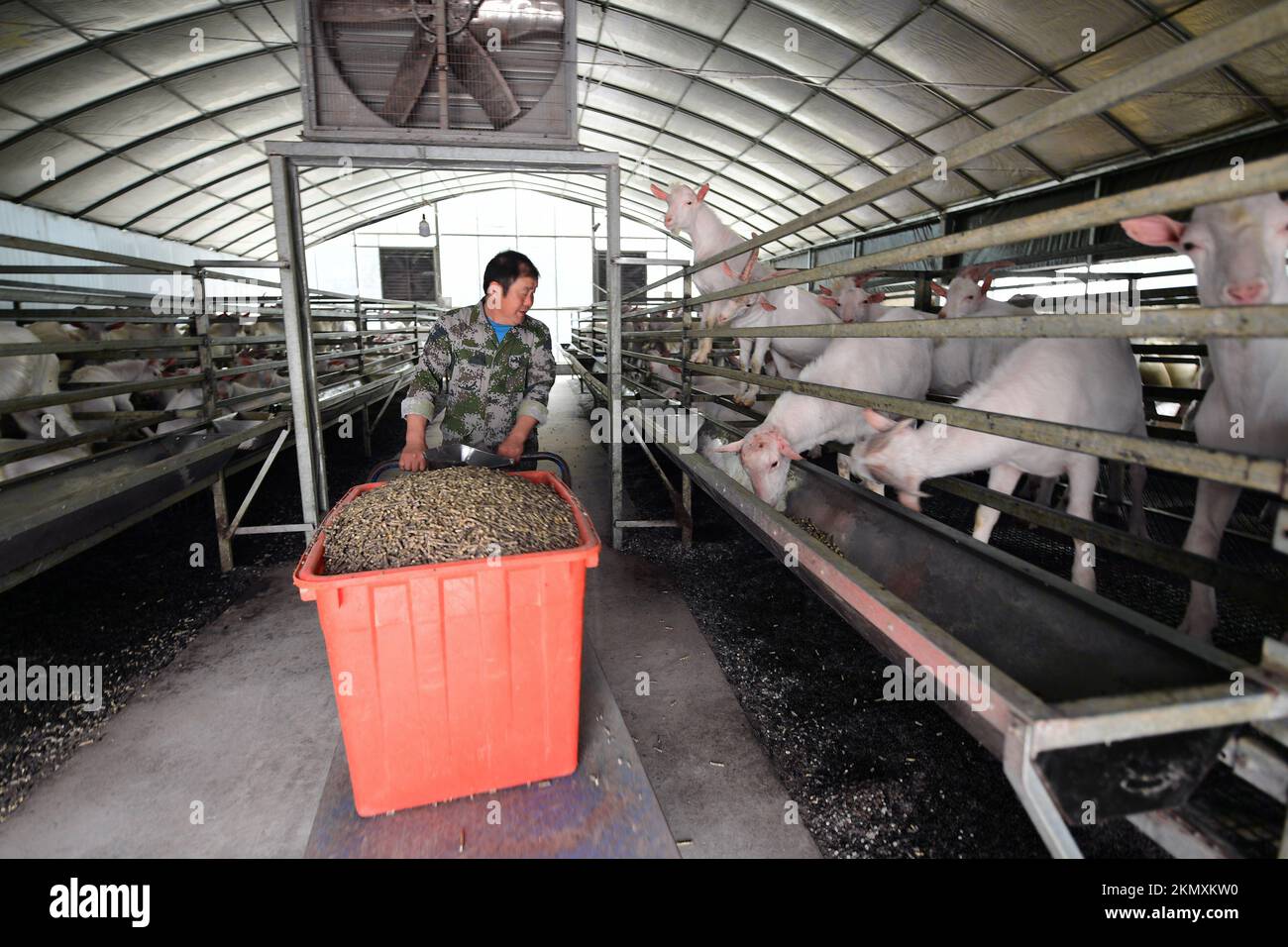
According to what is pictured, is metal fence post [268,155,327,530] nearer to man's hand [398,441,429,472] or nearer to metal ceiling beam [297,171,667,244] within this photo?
man's hand [398,441,429,472]

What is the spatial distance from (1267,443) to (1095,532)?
64 centimetres

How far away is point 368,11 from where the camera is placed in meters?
3.34

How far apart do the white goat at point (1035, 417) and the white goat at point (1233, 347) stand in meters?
0.41

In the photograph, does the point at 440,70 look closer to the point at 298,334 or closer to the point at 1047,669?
the point at 298,334

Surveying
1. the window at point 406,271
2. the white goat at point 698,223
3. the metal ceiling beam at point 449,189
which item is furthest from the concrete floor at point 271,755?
the window at point 406,271

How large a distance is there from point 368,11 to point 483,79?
0.61 meters

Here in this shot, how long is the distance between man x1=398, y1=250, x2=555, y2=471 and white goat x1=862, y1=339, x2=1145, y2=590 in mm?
1601

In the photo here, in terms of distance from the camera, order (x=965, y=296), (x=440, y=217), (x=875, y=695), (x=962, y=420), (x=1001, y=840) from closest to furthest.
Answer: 1. (x=962, y=420)
2. (x=1001, y=840)
3. (x=875, y=695)
4. (x=965, y=296)
5. (x=440, y=217)

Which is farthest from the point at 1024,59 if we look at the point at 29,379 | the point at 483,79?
the point at 29,379

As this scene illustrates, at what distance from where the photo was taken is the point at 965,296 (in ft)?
14.3

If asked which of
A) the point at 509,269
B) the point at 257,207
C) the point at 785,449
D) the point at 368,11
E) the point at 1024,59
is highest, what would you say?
the point at 257,207

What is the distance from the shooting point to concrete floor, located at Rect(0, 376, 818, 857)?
198cm

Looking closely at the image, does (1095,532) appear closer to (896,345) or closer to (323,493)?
(896,345)
